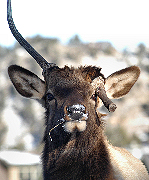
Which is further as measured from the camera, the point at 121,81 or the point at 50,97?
the point at 121,81

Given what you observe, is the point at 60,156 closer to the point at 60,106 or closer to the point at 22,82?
the point at 60,106

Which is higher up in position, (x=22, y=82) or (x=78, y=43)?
(x=78, y=43)

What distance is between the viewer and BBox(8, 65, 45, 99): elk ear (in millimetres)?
6176

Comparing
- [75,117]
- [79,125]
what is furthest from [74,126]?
[75,117]

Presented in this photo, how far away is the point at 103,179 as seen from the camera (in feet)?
15.2

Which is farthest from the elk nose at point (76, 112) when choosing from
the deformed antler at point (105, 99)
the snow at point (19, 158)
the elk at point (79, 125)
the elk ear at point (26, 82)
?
the snow at point (19, 158)

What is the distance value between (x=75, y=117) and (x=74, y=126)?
0.64 ft

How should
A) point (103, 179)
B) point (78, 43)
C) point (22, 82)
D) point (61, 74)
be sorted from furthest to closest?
point (78, 43) → point (22, 82) → point (61, 74) → point (103, 179)

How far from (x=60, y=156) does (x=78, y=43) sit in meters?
85.0

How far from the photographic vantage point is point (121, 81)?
6082 mm

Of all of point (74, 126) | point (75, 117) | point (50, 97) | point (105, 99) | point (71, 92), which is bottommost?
point (74, 126)

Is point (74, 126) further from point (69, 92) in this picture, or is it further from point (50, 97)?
point (50, 97)

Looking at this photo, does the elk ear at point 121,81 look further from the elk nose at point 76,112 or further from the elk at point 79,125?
the elk nose at point 76,112

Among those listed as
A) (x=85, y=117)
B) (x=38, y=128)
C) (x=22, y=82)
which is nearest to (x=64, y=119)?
(x=85, y=117)
